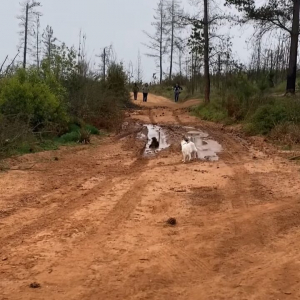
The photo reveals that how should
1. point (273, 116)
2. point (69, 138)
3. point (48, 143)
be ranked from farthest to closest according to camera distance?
1. point (273, 116)
2. point (69, 138)
3. point (48, 143)

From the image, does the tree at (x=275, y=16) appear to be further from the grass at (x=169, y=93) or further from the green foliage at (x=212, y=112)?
the grass at (x=169, y=93)

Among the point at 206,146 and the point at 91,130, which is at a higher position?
the point at 91,130

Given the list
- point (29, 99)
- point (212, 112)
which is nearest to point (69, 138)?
point (29, 99)

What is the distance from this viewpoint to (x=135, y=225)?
21.1 feet

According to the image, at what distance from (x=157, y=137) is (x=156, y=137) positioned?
0.13 feet

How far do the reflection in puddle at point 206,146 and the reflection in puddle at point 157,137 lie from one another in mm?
1086

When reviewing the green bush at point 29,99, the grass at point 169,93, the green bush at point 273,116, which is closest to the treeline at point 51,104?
the green bush at point 29,99

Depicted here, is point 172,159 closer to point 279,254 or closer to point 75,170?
point 75,170

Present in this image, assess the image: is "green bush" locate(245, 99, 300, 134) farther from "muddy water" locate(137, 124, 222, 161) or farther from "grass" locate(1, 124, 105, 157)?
"grass" locate(1, 124, 105, 157)

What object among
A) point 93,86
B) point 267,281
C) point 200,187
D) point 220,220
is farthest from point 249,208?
point 93,86

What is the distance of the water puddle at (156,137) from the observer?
14.2 m

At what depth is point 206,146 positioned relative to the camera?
48.8 feet

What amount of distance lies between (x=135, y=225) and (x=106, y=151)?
7.68 metres

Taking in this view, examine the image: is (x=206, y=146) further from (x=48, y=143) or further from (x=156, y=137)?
(x=48, y=143)
